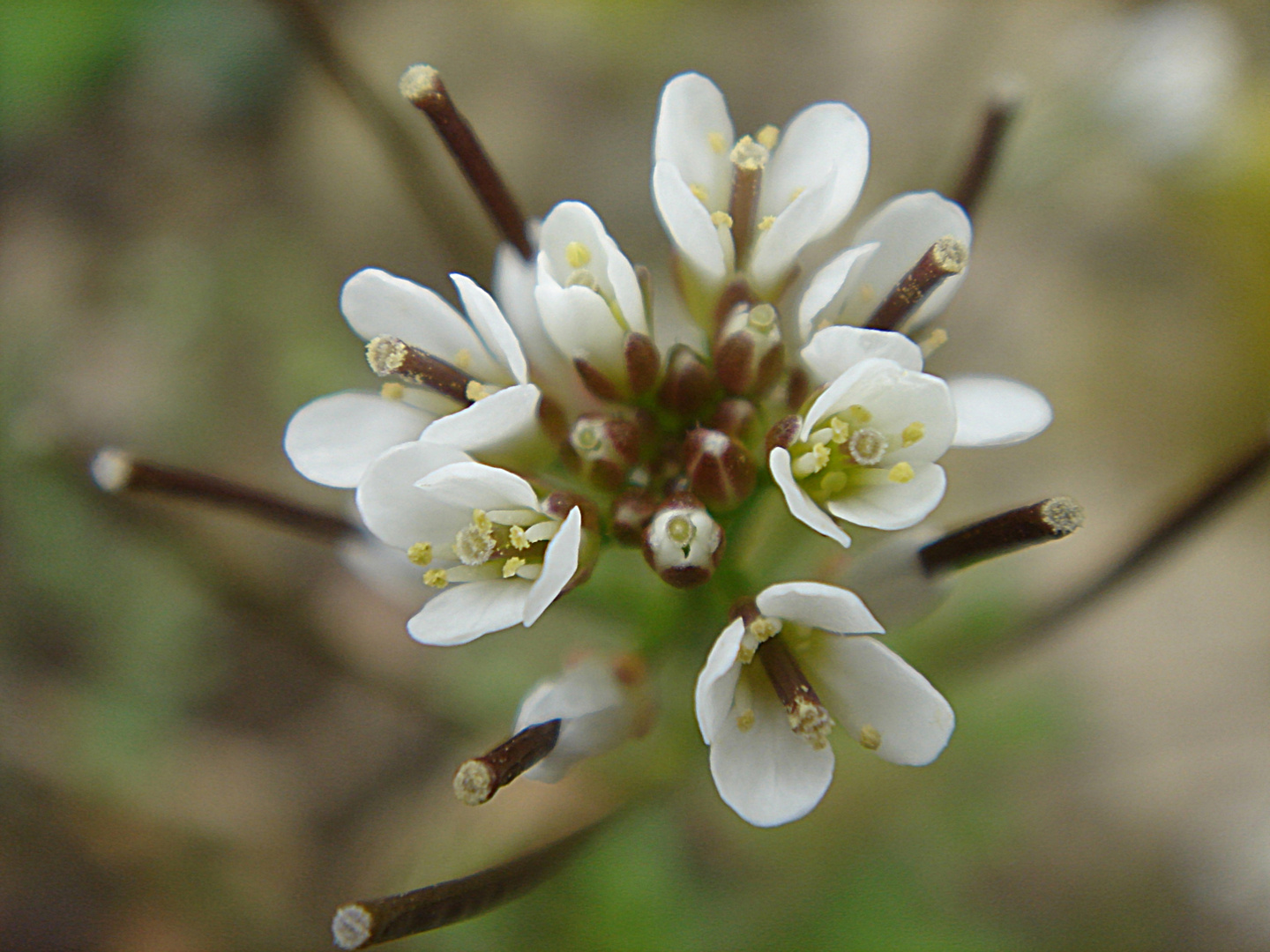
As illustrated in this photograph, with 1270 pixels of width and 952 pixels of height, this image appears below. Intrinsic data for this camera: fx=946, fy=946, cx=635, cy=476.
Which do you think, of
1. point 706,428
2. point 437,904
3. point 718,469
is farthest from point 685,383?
point 437,904

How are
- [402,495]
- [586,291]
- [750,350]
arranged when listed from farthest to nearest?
[750,350]
[586,291]
[402,495]

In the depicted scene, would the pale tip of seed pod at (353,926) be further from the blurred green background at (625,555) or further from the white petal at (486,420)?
the blurred green background at (625,555)

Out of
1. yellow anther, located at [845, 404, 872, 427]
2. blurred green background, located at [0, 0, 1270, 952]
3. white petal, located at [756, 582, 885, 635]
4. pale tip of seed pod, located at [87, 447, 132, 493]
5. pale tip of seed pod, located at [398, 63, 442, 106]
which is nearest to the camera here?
white petal, located at [756, 582, 885, 635]

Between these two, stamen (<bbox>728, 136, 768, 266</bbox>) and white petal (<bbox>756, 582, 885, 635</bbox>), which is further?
stamen (<bbox>728, 136, 768, 266</bbox>)

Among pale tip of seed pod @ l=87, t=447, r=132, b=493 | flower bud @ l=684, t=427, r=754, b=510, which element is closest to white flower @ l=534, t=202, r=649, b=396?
flower bud @ l=684, t=427, r=754, b=510

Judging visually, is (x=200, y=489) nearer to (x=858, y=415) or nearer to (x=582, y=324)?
(x=582, y=324)

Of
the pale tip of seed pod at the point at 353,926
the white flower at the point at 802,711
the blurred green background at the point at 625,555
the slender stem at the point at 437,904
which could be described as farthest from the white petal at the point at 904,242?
the pale tip of seed pod at the point at 353,926

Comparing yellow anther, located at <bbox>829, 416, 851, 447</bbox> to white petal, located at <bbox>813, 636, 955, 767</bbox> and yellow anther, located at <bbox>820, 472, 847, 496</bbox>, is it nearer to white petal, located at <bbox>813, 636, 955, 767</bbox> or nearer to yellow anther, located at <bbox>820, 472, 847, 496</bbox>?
yellow anther, located at <bbox>820, 472, 847, 496</bbox>

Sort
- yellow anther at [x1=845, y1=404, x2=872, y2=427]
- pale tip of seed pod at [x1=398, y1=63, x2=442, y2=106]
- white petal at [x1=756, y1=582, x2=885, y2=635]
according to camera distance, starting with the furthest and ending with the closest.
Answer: pale tip of seed pod at [x1=398, y1=63, x2=442, y2=106] → yellow anther at [x1=845, y1=404, x2=872, y2=427] → white petal at [x1=756, y1=582, x2=885, y2=635]

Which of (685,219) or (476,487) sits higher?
(685,219)
